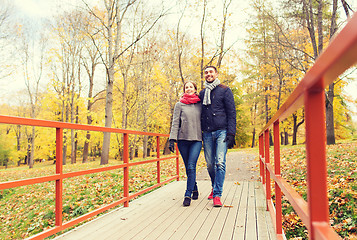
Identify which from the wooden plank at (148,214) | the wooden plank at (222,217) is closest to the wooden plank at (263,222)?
the wooden plank at (222,217)

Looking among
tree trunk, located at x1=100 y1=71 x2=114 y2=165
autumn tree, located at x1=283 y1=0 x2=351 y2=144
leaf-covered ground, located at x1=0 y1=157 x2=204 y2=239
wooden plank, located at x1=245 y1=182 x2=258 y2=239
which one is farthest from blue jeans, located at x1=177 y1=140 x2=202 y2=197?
tree trunk, located at x1=100 y1=71 x2=114 y2=165

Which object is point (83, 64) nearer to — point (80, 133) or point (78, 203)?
point (80, 133)

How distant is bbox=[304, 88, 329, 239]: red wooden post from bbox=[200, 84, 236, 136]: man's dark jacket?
3.19 metres

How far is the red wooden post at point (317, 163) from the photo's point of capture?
0.96 metres

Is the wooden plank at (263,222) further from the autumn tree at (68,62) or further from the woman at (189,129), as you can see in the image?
the autumn tree at (68,62)

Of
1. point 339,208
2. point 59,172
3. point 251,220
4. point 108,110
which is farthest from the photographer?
point 108,110

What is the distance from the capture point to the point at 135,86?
19.7 metres

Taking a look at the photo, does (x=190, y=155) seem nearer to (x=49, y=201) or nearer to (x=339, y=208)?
(x=339, y=208)

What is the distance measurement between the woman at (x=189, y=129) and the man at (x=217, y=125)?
14 cm

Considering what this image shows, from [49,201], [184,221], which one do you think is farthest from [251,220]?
[49,201]

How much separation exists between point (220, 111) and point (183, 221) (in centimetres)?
175

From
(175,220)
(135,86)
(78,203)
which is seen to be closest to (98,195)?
(78,203)

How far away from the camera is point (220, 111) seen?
4.28 metres

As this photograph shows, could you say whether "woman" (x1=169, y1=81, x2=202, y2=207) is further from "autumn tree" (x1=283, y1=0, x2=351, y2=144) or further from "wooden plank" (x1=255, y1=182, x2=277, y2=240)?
"autumn tree" (x1=283, y1=0, x2=351, y2=144)
